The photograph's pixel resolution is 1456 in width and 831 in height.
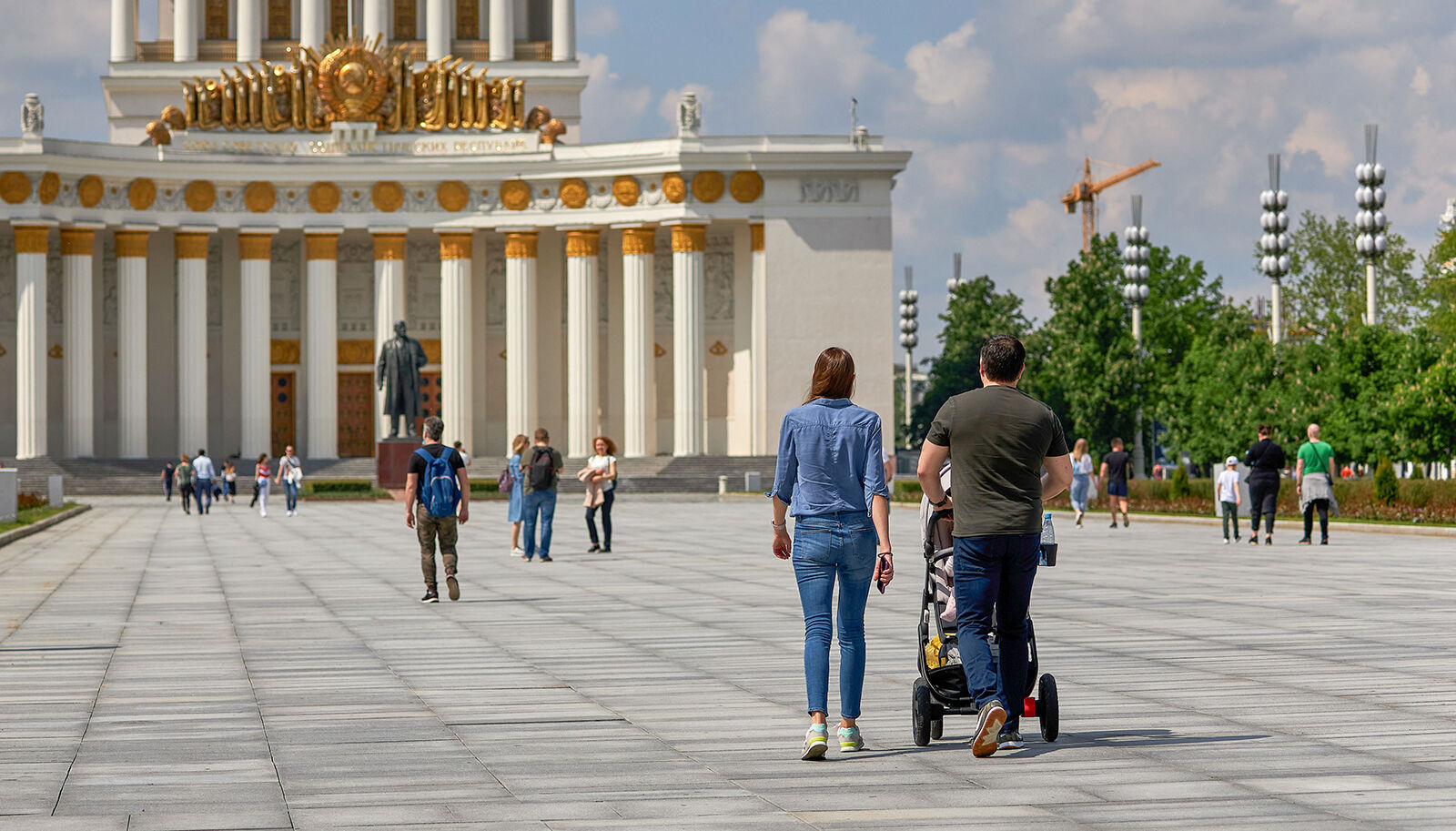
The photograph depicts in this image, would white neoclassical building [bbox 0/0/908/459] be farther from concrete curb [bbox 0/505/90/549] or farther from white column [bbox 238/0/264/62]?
concrete curb [bbox 0/505/90/549]

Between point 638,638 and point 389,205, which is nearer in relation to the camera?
point 638,638

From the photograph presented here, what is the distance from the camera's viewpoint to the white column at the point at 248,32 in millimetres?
67000

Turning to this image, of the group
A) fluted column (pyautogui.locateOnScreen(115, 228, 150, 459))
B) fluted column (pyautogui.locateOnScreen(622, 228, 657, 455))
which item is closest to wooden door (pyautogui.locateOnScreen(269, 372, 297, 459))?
fluted column (pyautogui.locateOnScreen(115, 228, 150, 459))

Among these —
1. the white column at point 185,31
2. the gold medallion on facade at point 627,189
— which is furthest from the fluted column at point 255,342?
the gold medallion on facade at point 627,189

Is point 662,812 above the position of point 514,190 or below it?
below

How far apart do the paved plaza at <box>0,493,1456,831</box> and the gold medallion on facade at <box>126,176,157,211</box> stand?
142 ft

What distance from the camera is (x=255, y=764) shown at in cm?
769

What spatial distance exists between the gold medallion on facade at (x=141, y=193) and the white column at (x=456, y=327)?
974 cm

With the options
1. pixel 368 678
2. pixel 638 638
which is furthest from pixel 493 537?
pixel 368 678

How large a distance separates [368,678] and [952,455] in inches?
172

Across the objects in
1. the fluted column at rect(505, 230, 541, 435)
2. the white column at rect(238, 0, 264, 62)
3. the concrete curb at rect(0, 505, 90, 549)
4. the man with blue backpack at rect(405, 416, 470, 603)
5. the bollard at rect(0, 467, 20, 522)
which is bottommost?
the concrete curb at rect(0, 505, 90, 549)

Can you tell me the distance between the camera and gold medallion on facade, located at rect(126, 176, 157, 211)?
195 feet

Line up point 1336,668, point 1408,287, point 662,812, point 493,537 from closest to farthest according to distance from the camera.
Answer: point 662,812
point 1336,668
point 493,537
point 1408,287

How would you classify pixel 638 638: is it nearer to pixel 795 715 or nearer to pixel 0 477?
pixel 795 715
